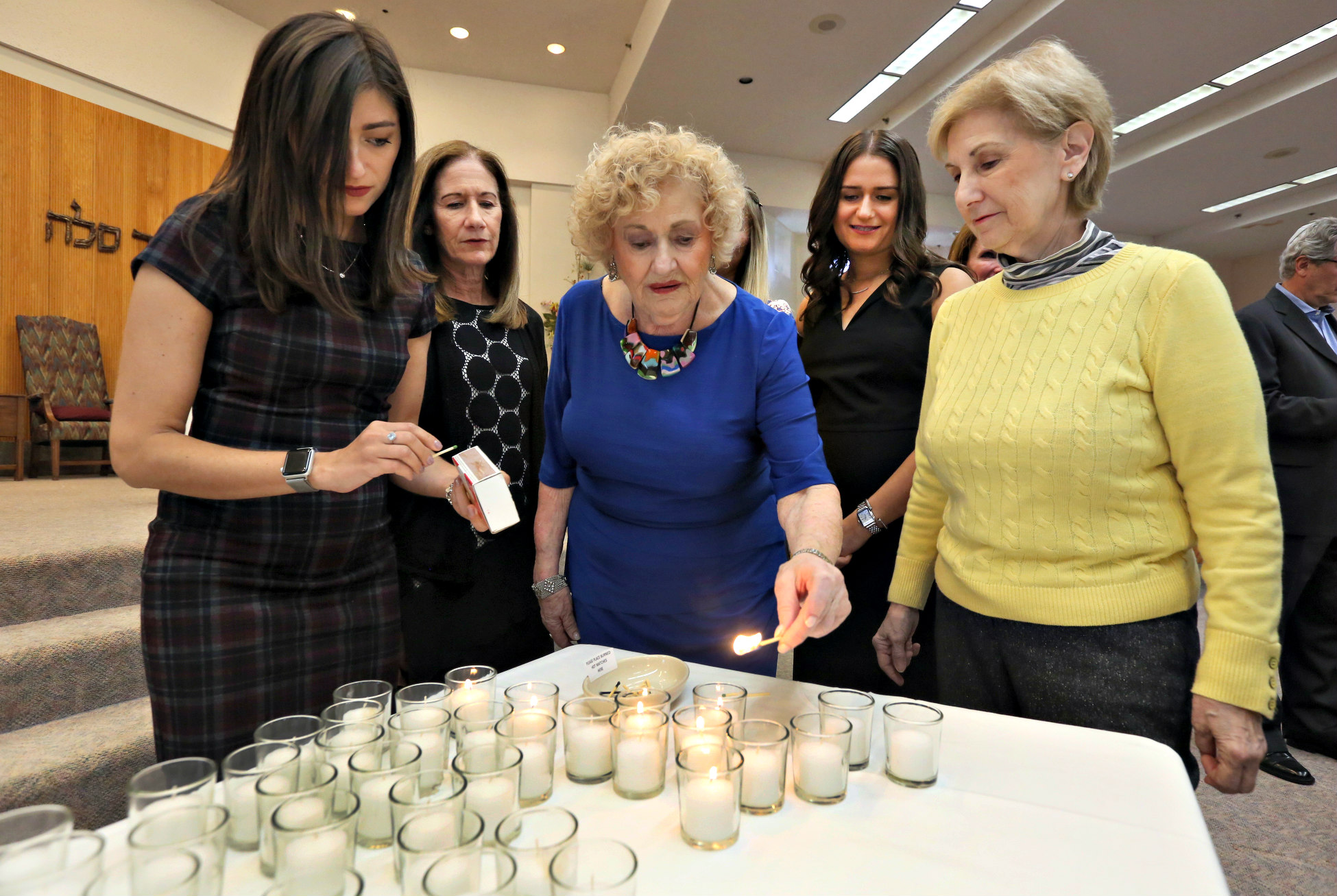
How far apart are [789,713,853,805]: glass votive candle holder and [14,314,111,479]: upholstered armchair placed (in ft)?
22.6

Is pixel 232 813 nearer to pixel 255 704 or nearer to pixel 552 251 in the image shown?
pixel 255 704

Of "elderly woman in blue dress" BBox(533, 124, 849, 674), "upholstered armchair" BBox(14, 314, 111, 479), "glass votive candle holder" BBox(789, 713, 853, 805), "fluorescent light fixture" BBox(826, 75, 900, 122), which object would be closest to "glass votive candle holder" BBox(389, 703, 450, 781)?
"glass votive candle holder" BBox(789, 713, 853, 805)

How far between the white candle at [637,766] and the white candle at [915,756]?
1.03 feet

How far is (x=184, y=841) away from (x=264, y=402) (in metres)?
0.82

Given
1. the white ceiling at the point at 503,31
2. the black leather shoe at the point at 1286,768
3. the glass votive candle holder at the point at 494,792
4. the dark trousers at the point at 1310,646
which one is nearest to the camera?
the glass votive candle holder at the point at 494,792

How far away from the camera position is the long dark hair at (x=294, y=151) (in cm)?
126

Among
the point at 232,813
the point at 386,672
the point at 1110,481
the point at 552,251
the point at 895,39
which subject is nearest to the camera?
the point at 232,813

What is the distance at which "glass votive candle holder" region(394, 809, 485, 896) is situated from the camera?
0.67 metres

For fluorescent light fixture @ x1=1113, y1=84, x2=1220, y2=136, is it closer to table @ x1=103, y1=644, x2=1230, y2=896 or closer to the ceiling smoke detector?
the ceiling smoke detector

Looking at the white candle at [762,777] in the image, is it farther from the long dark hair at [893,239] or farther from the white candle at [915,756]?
the long dark hair at [893,239]

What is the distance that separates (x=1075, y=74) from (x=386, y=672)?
175 centimetres

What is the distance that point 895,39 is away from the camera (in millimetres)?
6688

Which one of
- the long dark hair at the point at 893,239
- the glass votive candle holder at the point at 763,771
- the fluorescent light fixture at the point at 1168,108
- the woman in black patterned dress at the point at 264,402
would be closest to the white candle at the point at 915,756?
the glass votive candle holder at the point at 763,771

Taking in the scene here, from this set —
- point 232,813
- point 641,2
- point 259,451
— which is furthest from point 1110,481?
point 641,2
